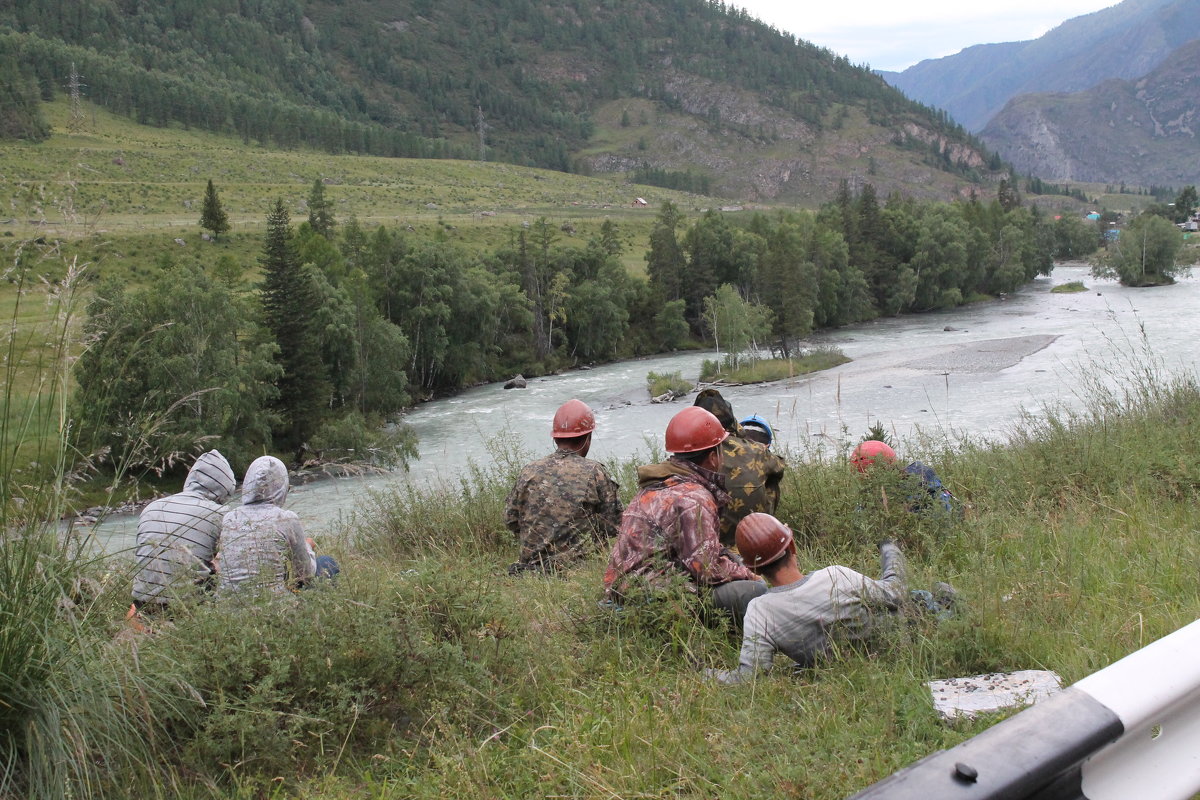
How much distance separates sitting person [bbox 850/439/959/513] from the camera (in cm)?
542

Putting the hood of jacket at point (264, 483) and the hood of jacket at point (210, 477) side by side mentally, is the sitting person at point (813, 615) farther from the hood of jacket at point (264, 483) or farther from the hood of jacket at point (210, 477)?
the hood of jacket at point (210, 477)

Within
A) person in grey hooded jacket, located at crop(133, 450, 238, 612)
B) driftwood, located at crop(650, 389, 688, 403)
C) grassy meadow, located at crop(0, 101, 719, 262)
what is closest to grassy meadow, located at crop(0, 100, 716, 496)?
grassy meadow, located at crop(0, 101, 719, 262)

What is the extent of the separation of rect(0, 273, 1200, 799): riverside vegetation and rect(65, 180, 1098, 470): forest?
1265 cm

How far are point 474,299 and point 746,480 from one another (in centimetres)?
4437

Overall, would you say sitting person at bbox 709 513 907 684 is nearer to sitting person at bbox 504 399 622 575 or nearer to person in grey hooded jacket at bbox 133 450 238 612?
sitting person at bbox 504 399 622 575

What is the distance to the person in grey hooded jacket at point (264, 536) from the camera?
464 centimetres

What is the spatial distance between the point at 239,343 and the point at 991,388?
2800 cm

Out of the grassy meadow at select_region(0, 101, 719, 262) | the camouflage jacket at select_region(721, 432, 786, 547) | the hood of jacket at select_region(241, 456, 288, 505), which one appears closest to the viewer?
the hood of jacket at select_region(241, 456, 288, 505)

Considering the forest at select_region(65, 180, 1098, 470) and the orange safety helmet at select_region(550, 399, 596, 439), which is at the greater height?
the orange safety helmet at select_region(550, 399, 596, 439)

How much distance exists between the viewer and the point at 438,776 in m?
2.96

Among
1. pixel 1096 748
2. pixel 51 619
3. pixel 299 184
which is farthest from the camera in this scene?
pixel 299 184

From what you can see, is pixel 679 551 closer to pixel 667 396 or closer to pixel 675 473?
pixel 675 473

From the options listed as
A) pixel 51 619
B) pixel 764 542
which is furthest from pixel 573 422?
pixel 51 619

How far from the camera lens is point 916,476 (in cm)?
550
